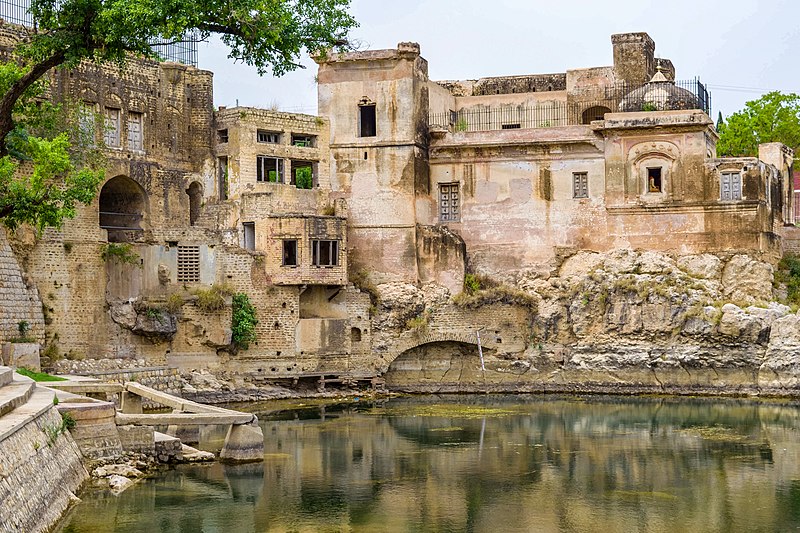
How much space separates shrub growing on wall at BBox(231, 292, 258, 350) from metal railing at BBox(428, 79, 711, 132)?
29.1 feet

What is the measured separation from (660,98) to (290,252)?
13058 mm

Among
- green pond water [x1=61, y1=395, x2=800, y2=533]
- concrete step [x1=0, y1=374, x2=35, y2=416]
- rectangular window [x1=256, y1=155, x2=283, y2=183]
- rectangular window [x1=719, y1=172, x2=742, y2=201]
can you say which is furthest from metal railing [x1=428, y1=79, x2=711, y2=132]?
concrete step [x1=0, y1=374, x2=35, y2=416]

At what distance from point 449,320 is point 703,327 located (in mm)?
7957

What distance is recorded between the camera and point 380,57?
4159 centimetres

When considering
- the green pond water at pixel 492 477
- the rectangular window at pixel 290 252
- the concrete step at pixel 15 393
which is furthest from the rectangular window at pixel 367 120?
the concrete step at pixel 15 393

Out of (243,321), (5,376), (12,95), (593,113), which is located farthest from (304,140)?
(12,95)

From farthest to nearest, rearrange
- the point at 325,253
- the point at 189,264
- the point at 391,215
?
1. the point at 391,215
2. the point at 325,253
3. the point at 189,264

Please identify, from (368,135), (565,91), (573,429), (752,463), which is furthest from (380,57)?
(752,463)

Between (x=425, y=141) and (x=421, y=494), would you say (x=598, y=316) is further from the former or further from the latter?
(x=421, y=494)

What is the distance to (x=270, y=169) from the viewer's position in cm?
4094

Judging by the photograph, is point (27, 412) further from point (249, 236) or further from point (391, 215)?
point (391, 215)

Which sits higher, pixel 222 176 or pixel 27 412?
pixel 222 176

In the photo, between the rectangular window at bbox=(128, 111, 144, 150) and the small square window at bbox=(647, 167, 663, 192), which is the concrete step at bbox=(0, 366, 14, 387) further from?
the small square window at bbox=(647, 167, 663, 192)

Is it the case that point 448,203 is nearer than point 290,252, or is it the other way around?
point 290,252
